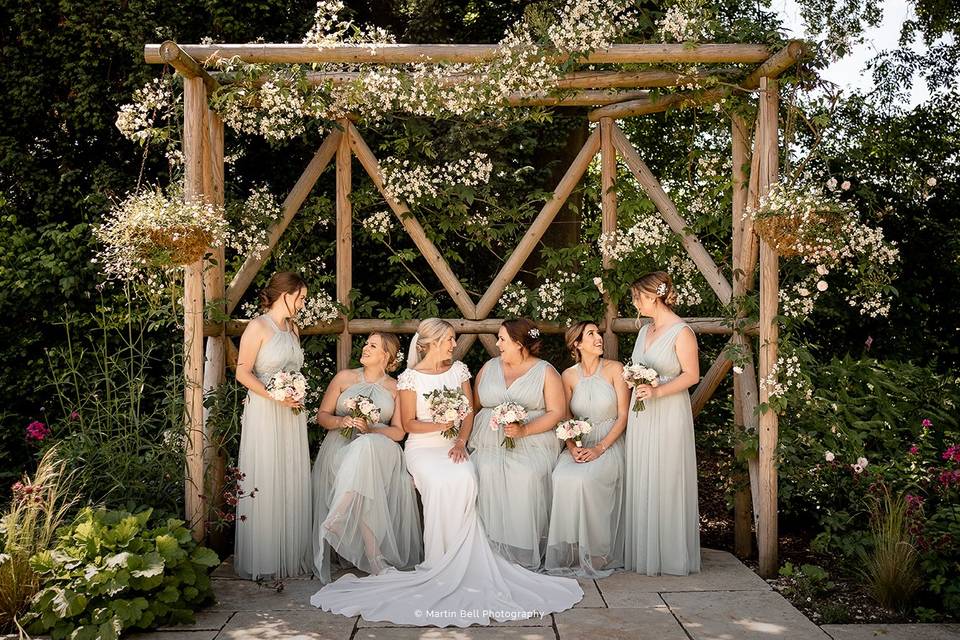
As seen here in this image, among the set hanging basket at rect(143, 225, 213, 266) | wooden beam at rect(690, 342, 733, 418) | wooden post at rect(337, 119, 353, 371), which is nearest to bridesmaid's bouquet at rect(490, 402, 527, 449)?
wooden beam at rect(690, 342, 733, 418)

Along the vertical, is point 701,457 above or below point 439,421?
below

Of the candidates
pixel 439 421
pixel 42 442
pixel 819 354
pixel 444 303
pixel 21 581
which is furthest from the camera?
pixel 819 354

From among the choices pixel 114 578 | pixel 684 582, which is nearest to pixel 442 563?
pixel 684 582

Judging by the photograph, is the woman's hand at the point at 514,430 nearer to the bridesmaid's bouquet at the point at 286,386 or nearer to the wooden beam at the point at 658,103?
the bridesmaid's bouquet at the point at 286,386

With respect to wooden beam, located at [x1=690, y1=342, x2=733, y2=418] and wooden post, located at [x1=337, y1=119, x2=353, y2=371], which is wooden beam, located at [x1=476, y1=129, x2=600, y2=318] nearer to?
wooden post, located at [x1=337, y1=119, x2=353, y2=371]

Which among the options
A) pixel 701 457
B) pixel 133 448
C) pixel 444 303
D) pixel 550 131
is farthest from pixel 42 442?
pixel 701 457

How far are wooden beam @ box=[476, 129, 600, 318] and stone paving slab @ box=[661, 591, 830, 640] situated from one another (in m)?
2.84

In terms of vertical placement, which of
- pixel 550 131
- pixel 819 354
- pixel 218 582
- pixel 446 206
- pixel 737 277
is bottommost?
pixel 218 582

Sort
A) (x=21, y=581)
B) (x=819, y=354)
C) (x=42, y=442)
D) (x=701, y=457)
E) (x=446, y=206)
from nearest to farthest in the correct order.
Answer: (x=21, y=581)
(x=42, y=442)
(x=446, y=206)
(x=819, y=354)
(x=701, y=457)

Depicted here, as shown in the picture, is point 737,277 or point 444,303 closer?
point 737,277

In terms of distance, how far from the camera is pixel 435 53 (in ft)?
18.2

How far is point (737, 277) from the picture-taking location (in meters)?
6.14

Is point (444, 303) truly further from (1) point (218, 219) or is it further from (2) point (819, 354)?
(2) point (819, 354)

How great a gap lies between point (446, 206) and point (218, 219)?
2376mm
